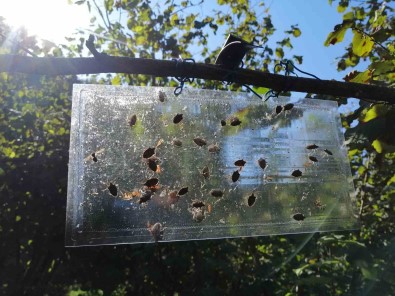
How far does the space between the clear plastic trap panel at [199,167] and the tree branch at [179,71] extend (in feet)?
0.64

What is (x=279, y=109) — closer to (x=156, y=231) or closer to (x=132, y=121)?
(x=132, y=121)

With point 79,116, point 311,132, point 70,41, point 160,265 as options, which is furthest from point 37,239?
point 311,132

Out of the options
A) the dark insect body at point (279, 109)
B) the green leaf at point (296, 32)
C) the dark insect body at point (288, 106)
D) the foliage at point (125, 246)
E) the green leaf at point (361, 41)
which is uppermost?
the green leaf at point (296, 32)

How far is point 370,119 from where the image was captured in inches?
80.3

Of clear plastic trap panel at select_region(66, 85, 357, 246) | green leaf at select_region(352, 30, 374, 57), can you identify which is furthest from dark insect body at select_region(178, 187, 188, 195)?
green leaf at select_region(352, 30, 374, 57)

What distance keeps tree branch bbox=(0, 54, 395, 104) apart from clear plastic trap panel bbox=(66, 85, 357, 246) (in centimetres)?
20

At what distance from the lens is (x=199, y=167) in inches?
64.8

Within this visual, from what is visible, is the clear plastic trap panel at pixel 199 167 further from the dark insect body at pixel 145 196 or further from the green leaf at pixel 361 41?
the green leaf at pixel 361 41

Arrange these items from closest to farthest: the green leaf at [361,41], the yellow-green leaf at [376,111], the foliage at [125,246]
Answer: the yellow-green leaf at [376,111], the green leaf at [361,41], the foliage at [125,246]

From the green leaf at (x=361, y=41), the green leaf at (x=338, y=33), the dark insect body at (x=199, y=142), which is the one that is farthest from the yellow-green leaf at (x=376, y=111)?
the dark insect body at (x=199, y=142)

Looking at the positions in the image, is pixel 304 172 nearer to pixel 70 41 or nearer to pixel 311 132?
pixel 311 132

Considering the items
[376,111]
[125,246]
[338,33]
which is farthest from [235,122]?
[125,246]

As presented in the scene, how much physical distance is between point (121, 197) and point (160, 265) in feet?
11.1

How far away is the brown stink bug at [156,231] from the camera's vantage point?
4.91 feet
